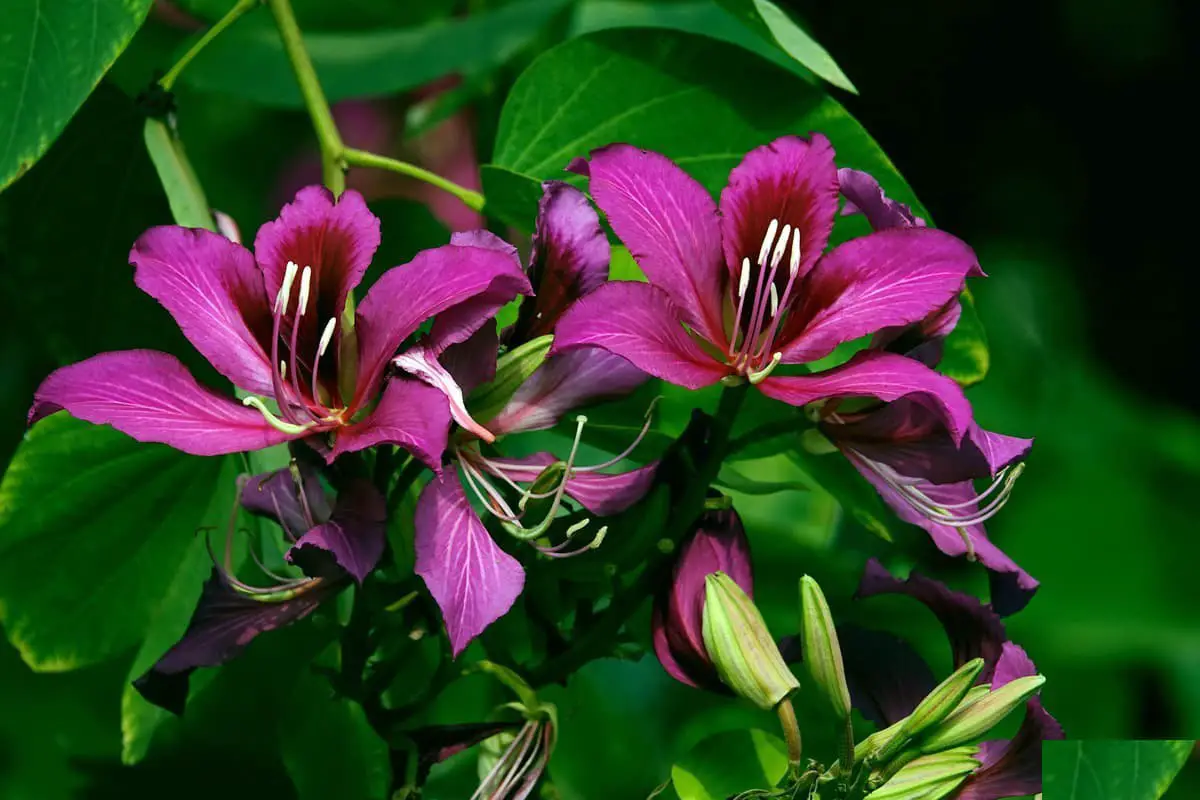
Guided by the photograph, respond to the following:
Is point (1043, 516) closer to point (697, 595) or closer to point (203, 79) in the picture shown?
point (203, 79)

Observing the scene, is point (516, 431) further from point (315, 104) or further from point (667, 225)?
point (315, 104)

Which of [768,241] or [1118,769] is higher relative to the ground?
[768,241]

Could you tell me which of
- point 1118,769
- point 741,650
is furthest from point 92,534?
point 1118,769

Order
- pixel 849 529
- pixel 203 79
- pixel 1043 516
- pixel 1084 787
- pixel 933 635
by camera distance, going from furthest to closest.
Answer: pixel 1043 516 → pixel 849 529 → pixel 203 79 → pixel 933 635 → pixel 1084 787

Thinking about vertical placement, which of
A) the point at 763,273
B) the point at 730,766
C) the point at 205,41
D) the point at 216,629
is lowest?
the point at 730,766

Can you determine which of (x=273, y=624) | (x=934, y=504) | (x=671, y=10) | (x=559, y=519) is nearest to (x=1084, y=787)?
(x=934, y=504)

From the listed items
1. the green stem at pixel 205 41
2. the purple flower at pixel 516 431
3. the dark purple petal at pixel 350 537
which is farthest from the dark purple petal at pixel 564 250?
the green stem at pixel 205 41
